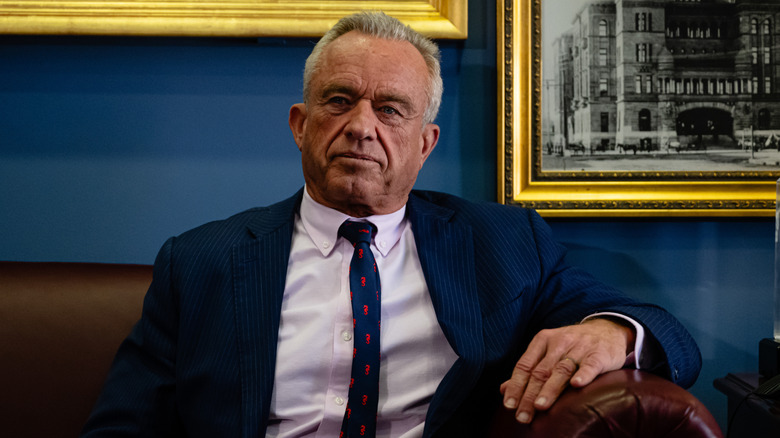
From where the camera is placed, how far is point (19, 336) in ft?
4.35

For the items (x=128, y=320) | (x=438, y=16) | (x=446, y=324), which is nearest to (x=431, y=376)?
(x=446, y=324)

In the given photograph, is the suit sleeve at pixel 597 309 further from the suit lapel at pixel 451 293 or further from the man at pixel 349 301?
the suit lapel at pixel 451 293

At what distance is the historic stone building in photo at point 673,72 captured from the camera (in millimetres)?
1663

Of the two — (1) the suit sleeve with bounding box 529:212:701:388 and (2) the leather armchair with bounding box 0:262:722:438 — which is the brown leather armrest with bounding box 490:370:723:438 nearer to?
(1) the suit sleeve with bounding box 529:212:701:388

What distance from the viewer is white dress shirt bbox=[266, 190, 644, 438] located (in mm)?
1179

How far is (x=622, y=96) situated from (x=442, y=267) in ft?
2.72

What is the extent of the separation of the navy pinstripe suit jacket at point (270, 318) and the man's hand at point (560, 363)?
101 millimetres

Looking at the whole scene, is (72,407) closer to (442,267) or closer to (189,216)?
(189,216)

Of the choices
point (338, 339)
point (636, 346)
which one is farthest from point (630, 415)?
point (338, 339)

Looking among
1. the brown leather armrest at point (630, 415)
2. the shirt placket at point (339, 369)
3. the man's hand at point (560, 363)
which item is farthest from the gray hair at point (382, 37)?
the brown leather armrest at point (630, 415)

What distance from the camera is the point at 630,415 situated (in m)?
0.83

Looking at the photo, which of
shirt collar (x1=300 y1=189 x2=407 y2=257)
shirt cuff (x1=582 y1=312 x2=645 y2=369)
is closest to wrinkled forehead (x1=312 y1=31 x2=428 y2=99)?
shirt collar (x1=300 y1=189 x2=407 y2=257)

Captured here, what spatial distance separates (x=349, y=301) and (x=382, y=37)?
0.61 meters

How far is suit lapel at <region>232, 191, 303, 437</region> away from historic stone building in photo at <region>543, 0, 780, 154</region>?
0.92m
